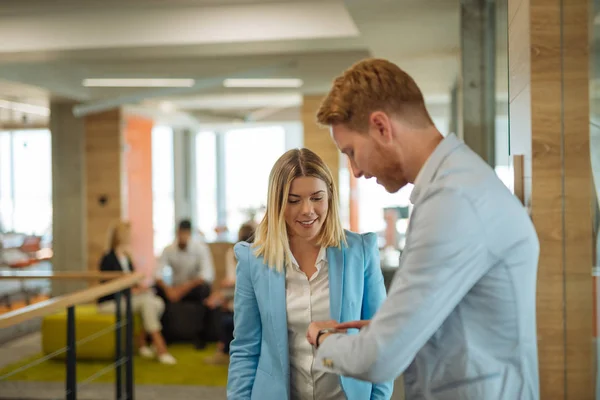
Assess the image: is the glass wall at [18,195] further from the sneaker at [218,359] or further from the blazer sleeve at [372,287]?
the blazer sleeve at [372,287]

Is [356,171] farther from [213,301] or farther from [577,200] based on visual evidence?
[213,301]

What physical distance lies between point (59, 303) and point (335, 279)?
2.09 m

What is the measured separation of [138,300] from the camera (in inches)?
296

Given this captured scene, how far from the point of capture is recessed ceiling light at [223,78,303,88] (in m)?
9.78

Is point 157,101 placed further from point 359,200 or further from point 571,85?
point 571,85

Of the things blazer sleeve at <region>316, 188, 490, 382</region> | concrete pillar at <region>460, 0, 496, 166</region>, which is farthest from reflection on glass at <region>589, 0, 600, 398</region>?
concrete pillar at <region>460, 0, 496, 166</region>

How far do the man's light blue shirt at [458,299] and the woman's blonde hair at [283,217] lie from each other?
65cm

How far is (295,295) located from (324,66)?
712 centimetres

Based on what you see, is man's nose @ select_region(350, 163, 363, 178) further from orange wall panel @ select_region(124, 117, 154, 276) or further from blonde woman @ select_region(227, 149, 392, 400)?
orange wall panel @ select_region(124, 117, 154, 276)

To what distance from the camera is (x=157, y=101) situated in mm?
12008

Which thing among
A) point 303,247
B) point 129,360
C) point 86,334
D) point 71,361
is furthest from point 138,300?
point 303,247

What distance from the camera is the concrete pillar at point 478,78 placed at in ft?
14.9

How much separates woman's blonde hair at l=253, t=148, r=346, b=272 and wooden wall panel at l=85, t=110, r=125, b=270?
9.74 metres

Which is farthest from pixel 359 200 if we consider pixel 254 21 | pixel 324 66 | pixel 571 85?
pixel 571 85
